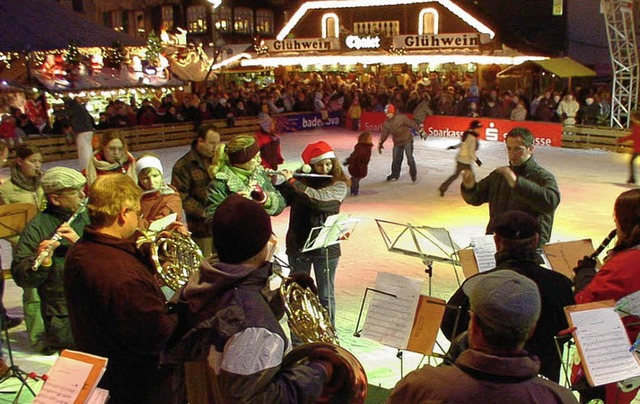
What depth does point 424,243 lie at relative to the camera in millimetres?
9617

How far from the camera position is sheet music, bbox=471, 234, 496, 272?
452 cm

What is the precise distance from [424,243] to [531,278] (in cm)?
615

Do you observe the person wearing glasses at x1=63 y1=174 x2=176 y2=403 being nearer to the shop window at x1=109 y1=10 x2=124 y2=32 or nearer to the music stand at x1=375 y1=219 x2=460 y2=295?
the music stand at x1=375 y1=219 x2=460 y2=295

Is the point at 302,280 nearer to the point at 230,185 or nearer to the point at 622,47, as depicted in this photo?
the point at 230,185

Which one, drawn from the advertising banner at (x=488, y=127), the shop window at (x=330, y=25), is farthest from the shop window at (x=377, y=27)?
the advertising banner at (x=488, y=127)

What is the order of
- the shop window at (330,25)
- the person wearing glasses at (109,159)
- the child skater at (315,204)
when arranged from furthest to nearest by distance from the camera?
1. the shop window at (330,25)
2. the person wearing glasses at (109,159)
3. the child skater at (315,204)

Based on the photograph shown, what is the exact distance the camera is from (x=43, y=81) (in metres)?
19.6

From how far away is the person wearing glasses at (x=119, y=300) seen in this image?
3078 millimetres

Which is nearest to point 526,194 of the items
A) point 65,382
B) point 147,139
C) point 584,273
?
point 584,273

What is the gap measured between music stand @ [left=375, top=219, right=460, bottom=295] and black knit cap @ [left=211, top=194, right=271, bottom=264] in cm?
270

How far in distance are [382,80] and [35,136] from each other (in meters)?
18.4

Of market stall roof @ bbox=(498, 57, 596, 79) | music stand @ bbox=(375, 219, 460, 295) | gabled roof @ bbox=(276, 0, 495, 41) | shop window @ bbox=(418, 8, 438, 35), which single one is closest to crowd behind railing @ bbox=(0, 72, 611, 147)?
market stall roof @ bbox=(498, 57, 596, 79)

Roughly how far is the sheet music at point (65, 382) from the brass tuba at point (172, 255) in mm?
733

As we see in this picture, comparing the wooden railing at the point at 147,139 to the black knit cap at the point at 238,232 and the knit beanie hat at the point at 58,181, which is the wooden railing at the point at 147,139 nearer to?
the knit beanie hat at the point at 58,181
